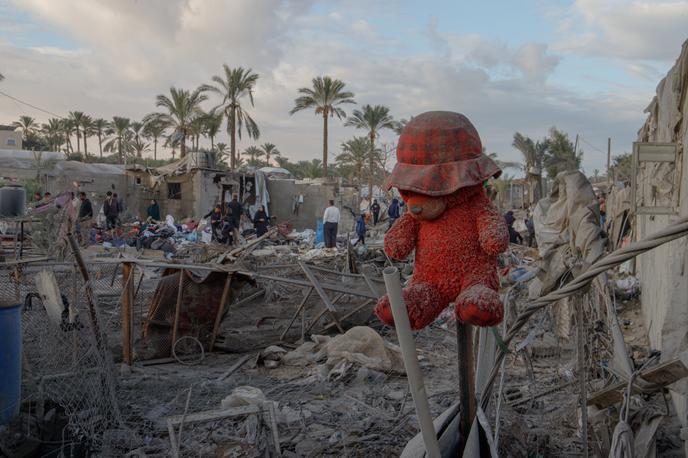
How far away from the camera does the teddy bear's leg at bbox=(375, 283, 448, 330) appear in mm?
2938

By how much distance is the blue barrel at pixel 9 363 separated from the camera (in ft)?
14.1

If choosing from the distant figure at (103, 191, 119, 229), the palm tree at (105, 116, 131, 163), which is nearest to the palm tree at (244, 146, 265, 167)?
the palm tree at (105, 116, 131, 163)

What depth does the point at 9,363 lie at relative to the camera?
4352 mm

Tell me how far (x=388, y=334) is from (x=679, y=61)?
5116mm

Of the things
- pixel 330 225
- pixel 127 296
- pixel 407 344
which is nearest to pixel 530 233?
pixel 330 225

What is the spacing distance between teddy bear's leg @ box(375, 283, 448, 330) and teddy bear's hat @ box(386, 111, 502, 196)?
1.62ft

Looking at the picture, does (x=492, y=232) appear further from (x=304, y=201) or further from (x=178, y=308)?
(x=304, y=201)

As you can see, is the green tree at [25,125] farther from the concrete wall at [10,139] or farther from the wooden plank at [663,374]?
the wooden plank at [663,374]

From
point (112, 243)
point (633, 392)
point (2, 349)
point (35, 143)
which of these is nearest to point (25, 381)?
point (2, 349)

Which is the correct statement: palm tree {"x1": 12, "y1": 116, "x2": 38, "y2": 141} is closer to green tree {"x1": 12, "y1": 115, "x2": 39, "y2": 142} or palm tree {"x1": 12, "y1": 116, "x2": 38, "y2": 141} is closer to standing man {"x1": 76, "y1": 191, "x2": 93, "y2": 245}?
green tree {"x1": 12, "y1": 115, "x2": 39, "y2": 142}

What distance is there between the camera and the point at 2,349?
170 inches

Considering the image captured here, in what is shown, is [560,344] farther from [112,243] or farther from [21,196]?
[112,243]

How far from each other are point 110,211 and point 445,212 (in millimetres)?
18359

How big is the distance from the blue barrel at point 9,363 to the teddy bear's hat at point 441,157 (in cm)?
316
